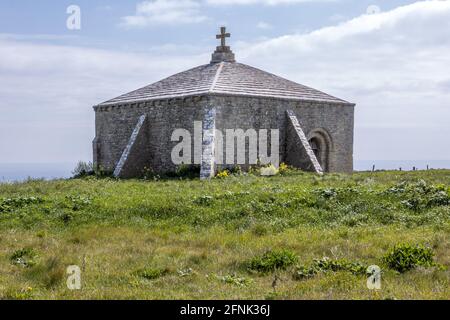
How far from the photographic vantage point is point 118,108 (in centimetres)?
3145

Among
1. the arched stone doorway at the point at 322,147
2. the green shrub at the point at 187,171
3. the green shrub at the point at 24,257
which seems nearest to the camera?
the green shrub at the point at 24,257

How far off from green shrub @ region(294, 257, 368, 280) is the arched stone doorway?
69.7 feet

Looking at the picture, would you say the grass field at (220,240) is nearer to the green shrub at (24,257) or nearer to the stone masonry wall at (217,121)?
the green shrub at (24,257)

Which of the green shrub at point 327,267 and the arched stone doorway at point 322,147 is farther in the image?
the arched stone doorway at point 322,147

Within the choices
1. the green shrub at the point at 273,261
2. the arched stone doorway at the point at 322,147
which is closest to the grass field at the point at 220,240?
the green shrub at the point at 273,261

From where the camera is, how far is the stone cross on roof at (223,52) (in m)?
31.7

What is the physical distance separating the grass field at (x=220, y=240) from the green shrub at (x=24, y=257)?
3cm

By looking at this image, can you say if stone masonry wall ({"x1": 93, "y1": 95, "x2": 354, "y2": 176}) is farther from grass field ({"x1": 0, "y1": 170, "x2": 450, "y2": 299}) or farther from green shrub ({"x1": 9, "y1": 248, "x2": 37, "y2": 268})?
green shrub ({"x1": 9, "y1": 248, "x2": 37, "y2": 268})

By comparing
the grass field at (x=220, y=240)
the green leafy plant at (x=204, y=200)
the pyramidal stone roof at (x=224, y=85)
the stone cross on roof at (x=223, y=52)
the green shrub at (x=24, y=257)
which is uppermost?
the stone cross on roof at (x=223, y=52)

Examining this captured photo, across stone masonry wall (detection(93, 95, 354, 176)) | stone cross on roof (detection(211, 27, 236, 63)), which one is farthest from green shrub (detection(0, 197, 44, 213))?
stone cross on roof (detection(211, 27, 236, 63))

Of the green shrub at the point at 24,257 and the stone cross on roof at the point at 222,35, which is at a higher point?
the stone cross on roof at the point at 222,35

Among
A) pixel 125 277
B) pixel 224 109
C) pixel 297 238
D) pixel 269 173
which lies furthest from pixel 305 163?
pixel 125 277
